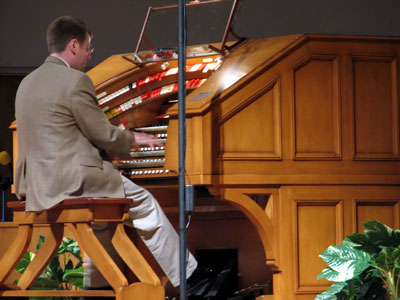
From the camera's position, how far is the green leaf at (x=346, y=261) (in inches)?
134

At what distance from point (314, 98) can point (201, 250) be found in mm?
1334

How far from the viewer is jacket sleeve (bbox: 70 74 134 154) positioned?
340cm

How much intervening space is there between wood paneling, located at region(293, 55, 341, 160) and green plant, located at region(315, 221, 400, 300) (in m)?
0.52

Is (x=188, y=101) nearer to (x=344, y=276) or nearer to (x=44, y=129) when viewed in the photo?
(x=44, y=129)

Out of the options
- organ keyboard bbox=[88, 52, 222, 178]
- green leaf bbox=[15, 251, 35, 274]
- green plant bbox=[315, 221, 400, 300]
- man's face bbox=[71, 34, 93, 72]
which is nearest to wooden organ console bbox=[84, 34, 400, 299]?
green plant bbox=[315, 221, 400, 300]

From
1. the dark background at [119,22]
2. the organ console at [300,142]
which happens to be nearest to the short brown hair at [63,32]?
the organ console at [300,142]

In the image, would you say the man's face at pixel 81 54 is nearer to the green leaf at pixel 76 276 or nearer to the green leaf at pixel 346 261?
the green leaf at pixel 76 276

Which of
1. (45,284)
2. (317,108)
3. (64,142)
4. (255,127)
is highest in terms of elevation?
(317,108)

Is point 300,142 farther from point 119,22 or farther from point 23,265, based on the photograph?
point 119,22

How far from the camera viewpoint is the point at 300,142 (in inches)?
152

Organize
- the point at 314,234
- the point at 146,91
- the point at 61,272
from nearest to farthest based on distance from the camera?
the point at 314,234 < the point at 61,272 < the point at 146,91

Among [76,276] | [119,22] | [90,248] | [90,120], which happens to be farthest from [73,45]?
[119,22]

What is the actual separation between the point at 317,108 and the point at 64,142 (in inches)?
49.3

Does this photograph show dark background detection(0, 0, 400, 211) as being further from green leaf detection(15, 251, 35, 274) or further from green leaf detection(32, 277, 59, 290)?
green leaf detection(32, 277, 59, 290)
